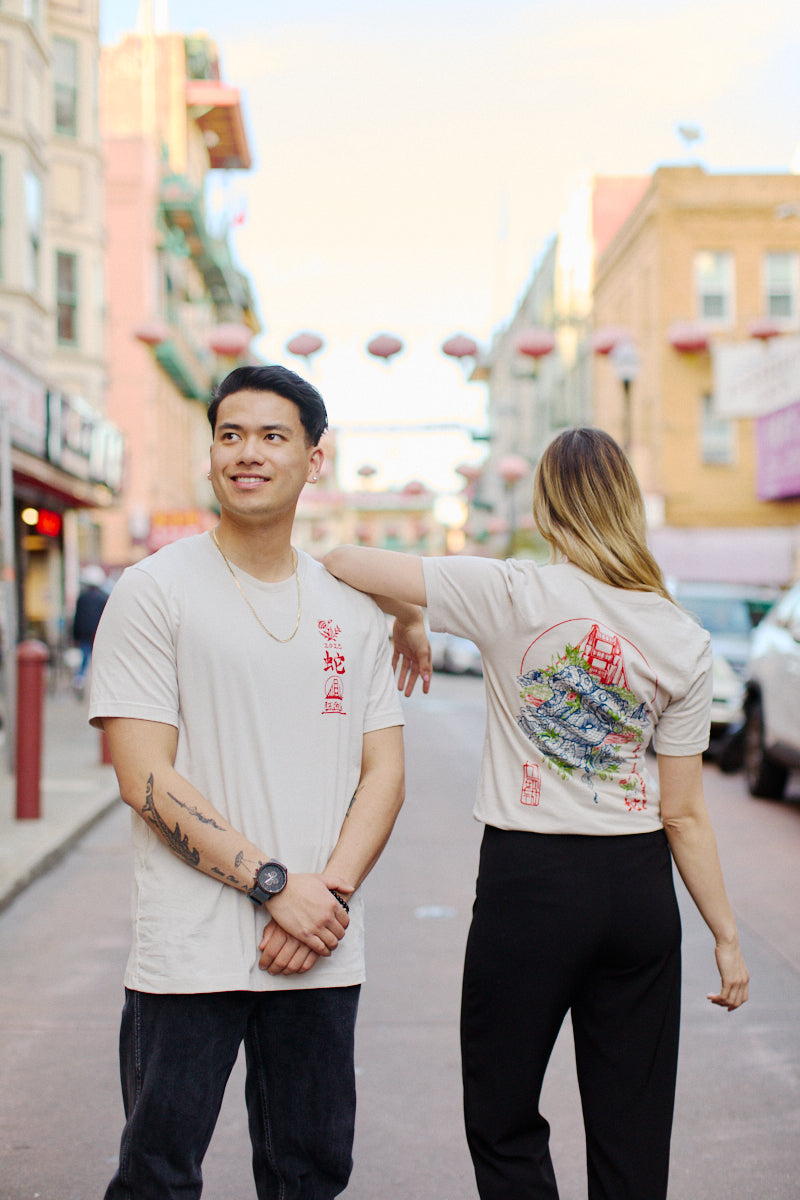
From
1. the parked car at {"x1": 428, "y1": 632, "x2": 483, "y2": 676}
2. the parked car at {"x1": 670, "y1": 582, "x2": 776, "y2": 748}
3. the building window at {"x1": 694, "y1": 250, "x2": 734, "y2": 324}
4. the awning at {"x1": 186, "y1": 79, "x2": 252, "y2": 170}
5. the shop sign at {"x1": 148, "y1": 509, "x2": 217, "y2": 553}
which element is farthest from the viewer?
the awning at {"x1": 186, "y1": 79, "x2": 252, "y2": 170}

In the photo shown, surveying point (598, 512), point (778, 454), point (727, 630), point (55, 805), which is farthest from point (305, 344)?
point (598, 512)

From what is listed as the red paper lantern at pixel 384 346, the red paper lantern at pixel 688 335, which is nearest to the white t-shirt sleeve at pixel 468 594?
the red paper lantern at pixel 384 346

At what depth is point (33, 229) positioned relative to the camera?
1928 cm

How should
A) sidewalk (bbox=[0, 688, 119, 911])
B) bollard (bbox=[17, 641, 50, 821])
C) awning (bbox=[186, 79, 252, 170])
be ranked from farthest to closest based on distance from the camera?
awning (bbox=[186, 79, 252, 170]) → bollard (bbox=[17, 641, 50, 821]) → sidewalk (bbox=[0, 688, 119, 911])

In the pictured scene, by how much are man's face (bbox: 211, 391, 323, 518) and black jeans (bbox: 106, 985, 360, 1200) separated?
0.95 meters

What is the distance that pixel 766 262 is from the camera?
99.0 feet

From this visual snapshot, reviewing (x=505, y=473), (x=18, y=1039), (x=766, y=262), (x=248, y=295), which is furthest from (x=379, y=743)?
(x=248, y=295)

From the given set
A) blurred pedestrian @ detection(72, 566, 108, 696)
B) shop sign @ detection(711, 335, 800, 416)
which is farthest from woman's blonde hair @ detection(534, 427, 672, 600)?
blurred pedestrian @ detection(72, 566, 108, 696)

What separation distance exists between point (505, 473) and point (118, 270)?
1205 centimetres

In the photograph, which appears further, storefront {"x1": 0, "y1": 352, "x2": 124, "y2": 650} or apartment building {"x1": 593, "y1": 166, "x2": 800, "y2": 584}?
apartment building {"x1": 593, "y1": 166, "x2": 800, "y2": 584}

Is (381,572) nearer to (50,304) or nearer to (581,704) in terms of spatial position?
(581,704)

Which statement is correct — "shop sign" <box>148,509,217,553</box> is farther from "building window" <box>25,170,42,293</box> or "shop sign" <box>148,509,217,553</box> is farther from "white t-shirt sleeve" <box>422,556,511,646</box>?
"white t-shirt sleeve" <box>422,556,511,646</box>

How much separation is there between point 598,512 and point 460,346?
17.5 meters

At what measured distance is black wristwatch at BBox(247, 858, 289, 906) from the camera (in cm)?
238
